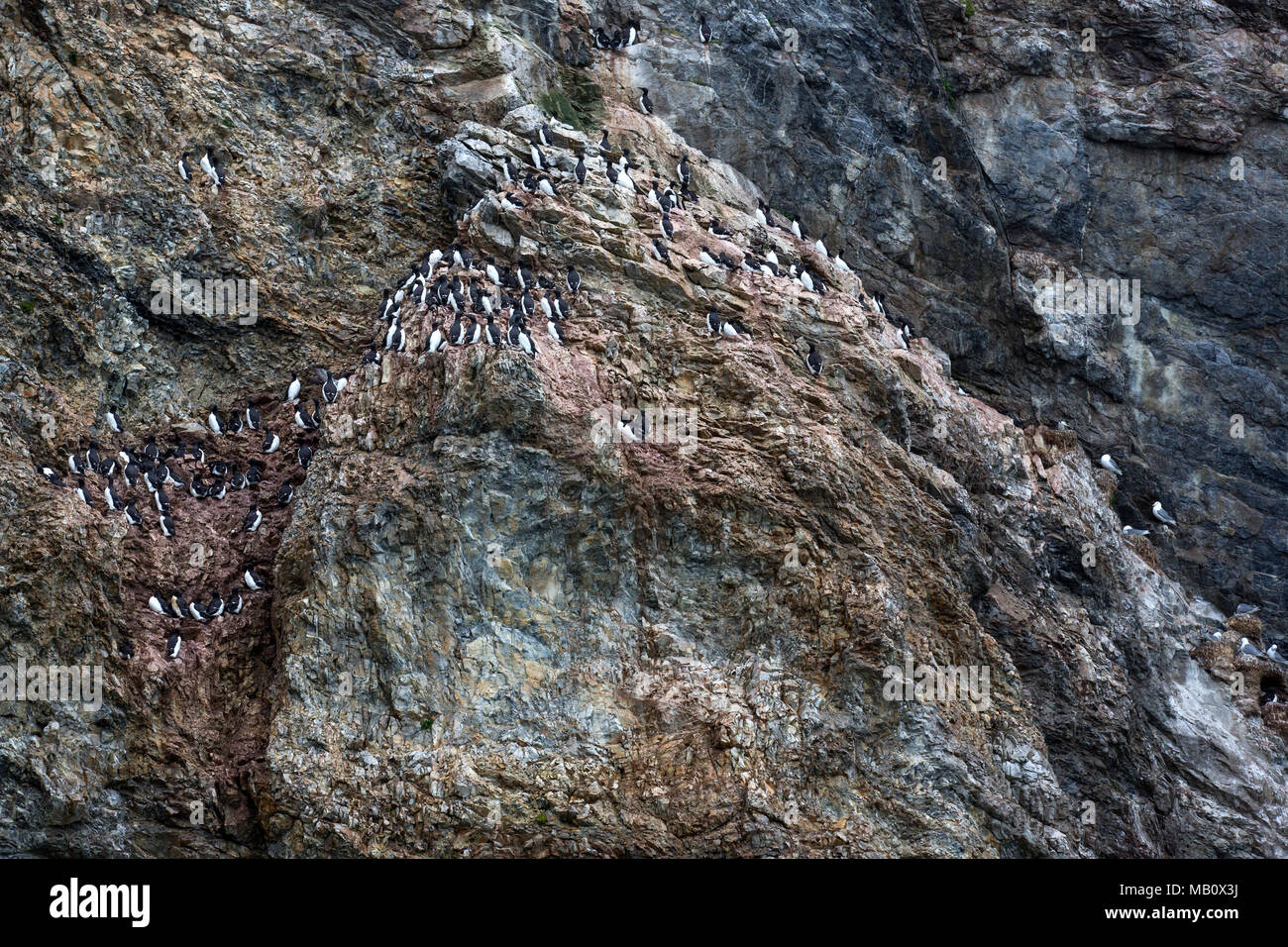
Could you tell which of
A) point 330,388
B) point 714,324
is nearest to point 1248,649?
point 714,324

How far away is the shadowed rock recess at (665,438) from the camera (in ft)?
76.0

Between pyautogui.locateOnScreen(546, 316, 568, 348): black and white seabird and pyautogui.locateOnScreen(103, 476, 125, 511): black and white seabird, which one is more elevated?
pyautogui.locateOnScreen(546, 316, 568, 348): black and white seabird

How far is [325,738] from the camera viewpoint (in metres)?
23.1

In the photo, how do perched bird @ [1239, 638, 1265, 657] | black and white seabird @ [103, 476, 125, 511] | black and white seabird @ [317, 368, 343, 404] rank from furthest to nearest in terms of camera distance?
1. perched bird @ [1239, 638, 1265, 657]
2. black and white seabird @ [317, 368, 343, 404]
3. black and white seabird @ [103, 476, 125, 511]

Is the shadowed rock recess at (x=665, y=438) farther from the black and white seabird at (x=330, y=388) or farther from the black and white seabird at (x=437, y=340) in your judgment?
the black and white seabird at (x=330, y=388)

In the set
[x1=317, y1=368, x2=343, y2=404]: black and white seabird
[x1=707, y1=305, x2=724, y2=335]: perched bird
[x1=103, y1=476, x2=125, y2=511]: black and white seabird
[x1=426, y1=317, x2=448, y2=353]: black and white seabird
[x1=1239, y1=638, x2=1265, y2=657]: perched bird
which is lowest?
[x1=1239, y1=638, x2=1265, y2=657]: perched bird

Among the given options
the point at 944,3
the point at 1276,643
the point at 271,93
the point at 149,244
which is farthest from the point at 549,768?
the point at 944,3

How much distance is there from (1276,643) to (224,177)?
24.8 metres

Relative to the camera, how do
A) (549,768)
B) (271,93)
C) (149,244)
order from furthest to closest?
(271,93), (149,244), (549,768)

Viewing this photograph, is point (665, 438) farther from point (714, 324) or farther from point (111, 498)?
point (111, 498)

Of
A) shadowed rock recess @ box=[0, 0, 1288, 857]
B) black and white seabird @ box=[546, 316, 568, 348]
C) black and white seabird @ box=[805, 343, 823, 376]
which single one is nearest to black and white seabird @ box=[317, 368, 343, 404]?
shadowed rock recess @ box=[0, 0, 1288, 857]

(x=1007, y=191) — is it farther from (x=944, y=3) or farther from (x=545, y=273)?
(x=545, y=273)

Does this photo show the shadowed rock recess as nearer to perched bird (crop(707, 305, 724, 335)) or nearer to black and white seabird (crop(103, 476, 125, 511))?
perched bird (crop(707, 305, 724, 335))

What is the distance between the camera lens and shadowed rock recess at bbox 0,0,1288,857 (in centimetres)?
2317
